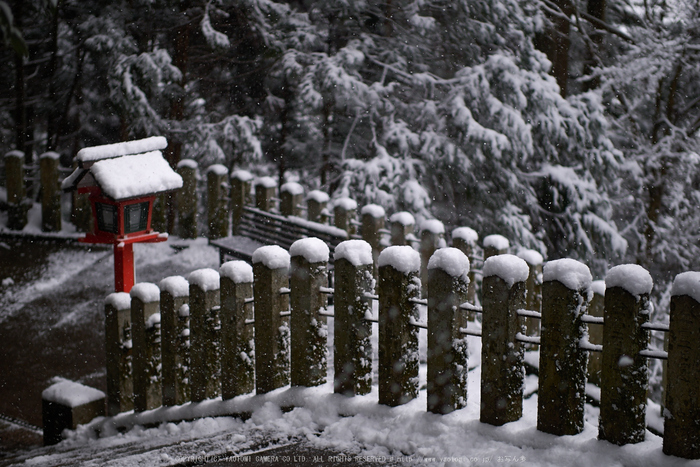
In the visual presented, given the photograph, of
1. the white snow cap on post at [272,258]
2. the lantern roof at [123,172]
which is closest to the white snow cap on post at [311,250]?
the white snow cap on post at [272,258]

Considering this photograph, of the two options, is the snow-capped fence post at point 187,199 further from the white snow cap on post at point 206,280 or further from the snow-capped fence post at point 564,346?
the snow-capped fence post at point 564,346

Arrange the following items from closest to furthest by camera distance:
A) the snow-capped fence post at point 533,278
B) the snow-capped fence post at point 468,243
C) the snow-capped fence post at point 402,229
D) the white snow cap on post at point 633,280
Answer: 1. the white snow cap on post at point 633,280
2. the snow-capped fence post at point 533,278
3. the snow-capped fence post at point 468,243
4. the snow-capped fence post at point 402,229

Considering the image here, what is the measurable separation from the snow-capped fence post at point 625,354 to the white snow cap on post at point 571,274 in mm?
106

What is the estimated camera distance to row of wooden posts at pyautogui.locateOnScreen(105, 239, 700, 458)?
99.3 inches

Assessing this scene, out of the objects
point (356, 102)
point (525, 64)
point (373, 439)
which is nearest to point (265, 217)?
point (356, 102)

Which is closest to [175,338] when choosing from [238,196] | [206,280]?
[206,280]

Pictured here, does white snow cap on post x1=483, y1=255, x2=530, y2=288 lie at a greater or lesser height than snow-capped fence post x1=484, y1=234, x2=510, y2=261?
greater

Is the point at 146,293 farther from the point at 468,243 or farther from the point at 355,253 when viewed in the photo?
the point at 468,243

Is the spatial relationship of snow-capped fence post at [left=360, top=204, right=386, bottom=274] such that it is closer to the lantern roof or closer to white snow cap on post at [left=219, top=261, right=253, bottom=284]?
the lantern roof

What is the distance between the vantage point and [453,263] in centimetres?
292

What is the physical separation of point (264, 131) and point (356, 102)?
117 inches

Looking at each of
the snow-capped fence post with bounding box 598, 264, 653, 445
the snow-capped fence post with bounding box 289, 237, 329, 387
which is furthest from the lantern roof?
the snow-capped fence post with bounding box 598, 264, 653, 445

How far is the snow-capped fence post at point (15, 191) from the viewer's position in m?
9.96

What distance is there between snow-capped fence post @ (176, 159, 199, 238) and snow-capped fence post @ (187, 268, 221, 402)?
508cm
